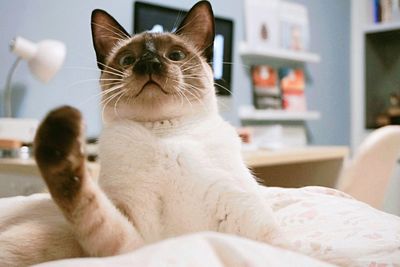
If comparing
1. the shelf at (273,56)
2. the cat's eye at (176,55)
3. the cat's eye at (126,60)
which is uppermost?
the shelf at (273,56)

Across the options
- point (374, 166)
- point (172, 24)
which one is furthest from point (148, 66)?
point (374, 166)

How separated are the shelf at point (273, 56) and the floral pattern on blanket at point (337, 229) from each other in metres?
1.72

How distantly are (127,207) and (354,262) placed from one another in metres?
0.31

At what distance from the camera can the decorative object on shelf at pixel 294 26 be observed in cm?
279

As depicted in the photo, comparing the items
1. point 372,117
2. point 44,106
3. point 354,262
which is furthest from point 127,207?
point 372,117

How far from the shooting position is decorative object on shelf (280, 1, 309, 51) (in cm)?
279

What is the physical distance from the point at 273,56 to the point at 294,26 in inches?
10.8

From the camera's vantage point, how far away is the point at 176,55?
804mm

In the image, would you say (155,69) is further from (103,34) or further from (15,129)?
(15,129)

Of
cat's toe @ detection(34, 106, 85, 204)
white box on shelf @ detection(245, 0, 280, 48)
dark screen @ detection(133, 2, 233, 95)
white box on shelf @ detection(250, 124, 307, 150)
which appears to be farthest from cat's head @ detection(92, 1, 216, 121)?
white box on shelf @ detection(245, 0, 280, 48)

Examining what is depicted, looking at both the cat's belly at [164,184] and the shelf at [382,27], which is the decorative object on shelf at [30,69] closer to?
the cat's belly at [164,184]

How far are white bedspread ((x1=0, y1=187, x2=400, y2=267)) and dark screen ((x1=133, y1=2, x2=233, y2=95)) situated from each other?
0.66 m

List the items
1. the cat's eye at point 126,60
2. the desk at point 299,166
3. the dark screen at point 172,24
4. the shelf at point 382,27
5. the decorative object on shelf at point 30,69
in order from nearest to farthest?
1. the cat's eye at point 126,60
2. the decorative object on shelf at point 30,69
3. the dark screen at point 172,24
4. the desk at point 299,166
5. the shelf at point 382,27

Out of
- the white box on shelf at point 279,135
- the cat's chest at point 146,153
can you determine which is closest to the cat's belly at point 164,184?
the cat's chest at point 146,153
